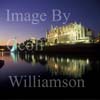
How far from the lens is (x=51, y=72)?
11.0 ft

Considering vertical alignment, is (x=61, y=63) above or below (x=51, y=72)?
above

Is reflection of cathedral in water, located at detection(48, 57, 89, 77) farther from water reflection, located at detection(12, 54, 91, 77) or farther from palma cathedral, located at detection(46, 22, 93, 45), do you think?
palma cathedral, located at detection(46, 22, 93, 45)

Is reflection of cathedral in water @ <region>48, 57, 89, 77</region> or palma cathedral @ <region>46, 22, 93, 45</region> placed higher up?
palma cathedral @ <region>46, 22, 93, 45</region>

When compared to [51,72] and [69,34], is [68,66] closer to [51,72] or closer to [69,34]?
[51,72]

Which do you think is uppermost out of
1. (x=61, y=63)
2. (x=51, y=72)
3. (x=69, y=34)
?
(x=69, y=34)

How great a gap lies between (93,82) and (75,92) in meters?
0.25

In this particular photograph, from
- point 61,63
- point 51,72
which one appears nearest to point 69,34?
point 61,63

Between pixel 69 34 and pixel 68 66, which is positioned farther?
pixel 69 34

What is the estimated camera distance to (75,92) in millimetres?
3389

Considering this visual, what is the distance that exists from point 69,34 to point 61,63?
0.40 meters

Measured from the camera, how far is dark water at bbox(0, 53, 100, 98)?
3322mm

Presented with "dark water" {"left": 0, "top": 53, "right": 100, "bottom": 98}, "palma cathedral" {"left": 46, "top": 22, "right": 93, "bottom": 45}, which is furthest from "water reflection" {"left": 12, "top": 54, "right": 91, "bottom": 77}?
"palma cathedral" {"left": 46, "top": 22, "right": 93, "bottom": 45}

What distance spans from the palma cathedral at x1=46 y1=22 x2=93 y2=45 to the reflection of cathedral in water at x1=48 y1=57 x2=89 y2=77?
0.82 ft

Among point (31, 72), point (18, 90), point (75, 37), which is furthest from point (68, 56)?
point (18, 90)
